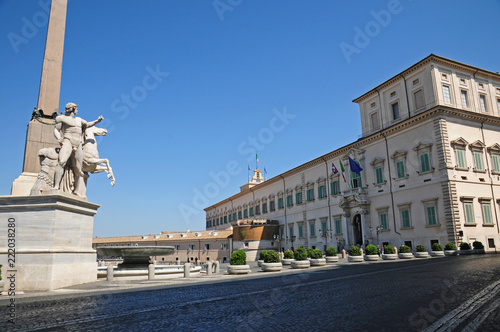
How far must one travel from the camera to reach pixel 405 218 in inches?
1152

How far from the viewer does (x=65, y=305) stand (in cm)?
679

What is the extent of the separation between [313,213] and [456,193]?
61.8 ft

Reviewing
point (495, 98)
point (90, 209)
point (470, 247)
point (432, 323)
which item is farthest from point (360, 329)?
point (495, 98)

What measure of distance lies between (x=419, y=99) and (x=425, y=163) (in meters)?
6.61

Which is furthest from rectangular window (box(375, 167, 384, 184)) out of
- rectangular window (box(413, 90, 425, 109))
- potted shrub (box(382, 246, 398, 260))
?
potted shrub (box(382, 246, 398, 260))

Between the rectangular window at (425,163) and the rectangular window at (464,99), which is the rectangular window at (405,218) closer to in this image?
the rectangular window at (425,163)

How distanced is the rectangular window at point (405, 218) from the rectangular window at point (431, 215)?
185cm

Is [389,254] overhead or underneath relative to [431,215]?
underneath

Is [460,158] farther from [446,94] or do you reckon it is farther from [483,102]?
[483,102]

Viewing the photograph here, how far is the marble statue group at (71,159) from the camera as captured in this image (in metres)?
10.2

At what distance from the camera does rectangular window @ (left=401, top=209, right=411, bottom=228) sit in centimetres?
2896

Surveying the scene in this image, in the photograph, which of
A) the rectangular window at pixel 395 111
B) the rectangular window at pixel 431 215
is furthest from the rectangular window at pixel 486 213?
the rectangular window at pixel 395 111

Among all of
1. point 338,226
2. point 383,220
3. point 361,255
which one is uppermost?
point 383,220

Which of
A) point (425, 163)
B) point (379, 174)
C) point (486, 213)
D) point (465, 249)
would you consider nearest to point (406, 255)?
point (465, 249)
